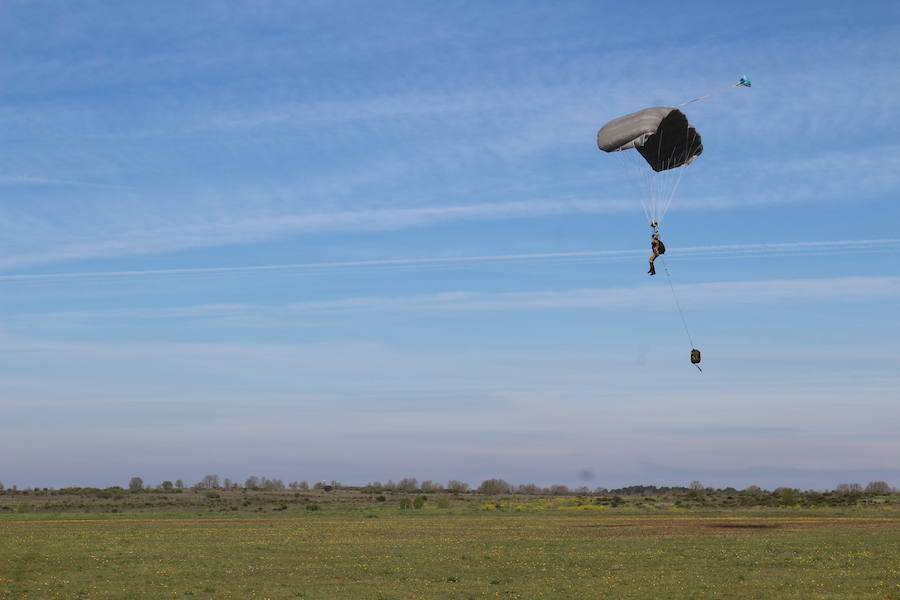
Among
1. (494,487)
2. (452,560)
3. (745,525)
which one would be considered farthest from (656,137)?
(494,487)

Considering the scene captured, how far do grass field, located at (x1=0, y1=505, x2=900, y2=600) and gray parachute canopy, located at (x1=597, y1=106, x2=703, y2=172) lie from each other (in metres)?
16.6

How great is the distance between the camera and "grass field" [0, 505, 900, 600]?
2986 cm

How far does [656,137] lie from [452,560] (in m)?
19.7

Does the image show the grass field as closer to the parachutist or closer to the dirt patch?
the dirt patch

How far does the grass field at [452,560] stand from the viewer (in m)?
29.9

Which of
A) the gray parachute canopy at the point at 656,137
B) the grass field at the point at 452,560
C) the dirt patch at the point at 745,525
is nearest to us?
the grass field at the point at 452,560

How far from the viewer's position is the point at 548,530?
58094mm

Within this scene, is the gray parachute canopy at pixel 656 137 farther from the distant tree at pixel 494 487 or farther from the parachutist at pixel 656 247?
the distant tree at pixel 494 487

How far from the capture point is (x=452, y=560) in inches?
1513

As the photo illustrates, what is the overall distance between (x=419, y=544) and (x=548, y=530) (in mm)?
14106

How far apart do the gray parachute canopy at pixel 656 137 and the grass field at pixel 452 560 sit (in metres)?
16.6

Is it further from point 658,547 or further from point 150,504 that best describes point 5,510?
point 658,547

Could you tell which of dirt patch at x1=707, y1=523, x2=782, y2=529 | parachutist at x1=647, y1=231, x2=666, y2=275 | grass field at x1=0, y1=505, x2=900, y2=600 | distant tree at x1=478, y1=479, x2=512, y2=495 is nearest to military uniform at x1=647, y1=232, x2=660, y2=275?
parachutist at x1=647, y1=231, x2=666, y2=275

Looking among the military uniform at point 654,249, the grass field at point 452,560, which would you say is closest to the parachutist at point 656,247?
the military uniform at point 654,249
